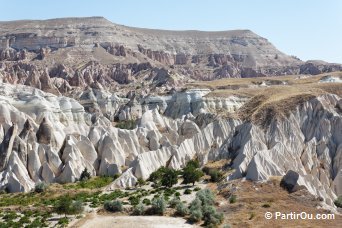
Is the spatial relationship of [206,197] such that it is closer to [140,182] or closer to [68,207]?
[68,207]

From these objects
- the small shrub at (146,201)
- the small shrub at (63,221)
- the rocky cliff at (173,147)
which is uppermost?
the rocky cliff at (173,147)

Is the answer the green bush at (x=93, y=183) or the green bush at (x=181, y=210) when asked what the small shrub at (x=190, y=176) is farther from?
the green bush at (x=181, y=210)

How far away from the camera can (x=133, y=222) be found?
40344 millimetres

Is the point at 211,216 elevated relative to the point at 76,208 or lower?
lower

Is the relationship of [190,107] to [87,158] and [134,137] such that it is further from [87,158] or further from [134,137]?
[87,158]

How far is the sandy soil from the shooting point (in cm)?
3941

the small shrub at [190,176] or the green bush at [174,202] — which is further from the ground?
the small shrub at [190,176]

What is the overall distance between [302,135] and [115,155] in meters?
23.0

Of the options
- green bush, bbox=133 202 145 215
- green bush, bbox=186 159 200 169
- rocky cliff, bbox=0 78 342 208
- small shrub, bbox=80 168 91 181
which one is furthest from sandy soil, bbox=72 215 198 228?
green bush, bbox=186 159 200 169

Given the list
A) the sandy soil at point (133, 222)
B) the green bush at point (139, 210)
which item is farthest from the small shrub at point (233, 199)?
the green bush at point (139, 210)

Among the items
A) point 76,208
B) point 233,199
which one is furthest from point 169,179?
point 76,208

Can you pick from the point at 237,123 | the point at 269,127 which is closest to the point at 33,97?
the point at 237,123

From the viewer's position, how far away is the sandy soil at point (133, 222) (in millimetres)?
39406

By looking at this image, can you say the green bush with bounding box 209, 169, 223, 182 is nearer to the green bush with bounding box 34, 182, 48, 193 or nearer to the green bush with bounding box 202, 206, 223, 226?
the green bush with bounding box 202, 206, 223, 226
